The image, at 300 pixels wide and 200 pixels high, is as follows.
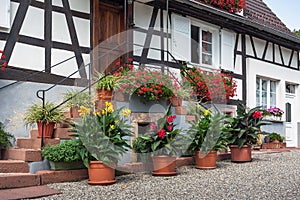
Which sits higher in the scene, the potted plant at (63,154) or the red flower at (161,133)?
the red flower at (161,133)

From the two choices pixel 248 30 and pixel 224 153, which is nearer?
pixel 224 153

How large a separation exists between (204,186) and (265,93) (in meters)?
7.92

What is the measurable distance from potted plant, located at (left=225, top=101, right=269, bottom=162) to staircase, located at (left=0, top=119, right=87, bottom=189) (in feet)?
10.3

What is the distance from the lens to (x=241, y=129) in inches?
313

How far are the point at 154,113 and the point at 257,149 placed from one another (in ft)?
13.7

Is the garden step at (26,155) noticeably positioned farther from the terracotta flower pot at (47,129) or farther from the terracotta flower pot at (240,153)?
the terracotta flower pot at (240,153)

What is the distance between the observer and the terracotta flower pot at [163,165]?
632 cm

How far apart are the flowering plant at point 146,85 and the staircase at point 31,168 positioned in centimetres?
127

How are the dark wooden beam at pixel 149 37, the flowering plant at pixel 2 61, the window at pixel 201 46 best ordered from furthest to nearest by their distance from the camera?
the window at pixel 201 46, the dark wooden beam at pixel 149 37, the flowering plant at pixel 2 61

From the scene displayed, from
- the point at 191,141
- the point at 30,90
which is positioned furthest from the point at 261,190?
the point at 30,90

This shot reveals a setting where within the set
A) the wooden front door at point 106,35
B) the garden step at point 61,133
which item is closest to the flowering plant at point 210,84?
the wooden front door at point 106,35

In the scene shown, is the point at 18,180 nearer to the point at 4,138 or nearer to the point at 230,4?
the point at 4,138

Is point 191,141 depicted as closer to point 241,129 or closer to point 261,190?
point 241,129

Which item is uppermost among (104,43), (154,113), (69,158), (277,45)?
(277,45)
